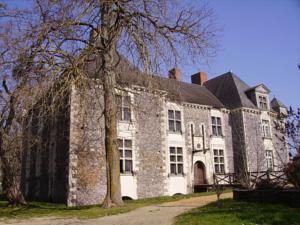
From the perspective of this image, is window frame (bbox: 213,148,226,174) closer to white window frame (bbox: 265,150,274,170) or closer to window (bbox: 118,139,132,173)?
white window frame (bbox: 265,150,274,170)

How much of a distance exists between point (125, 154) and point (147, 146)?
1629 millimetres

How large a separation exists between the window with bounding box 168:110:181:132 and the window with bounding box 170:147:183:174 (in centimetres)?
139

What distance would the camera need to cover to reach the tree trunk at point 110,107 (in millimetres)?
12629

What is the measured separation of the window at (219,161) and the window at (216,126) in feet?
4.44

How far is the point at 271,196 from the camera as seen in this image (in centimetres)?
1107

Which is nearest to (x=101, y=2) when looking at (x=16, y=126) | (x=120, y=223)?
(x=120, y=223)

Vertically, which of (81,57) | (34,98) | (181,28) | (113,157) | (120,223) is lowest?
(120,223)

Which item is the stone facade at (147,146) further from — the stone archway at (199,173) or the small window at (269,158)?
the small window at (269,158)

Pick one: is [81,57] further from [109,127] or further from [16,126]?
[16,126]

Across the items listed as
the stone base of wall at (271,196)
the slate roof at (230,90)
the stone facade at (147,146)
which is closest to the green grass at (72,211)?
the stone facade at (147,146)

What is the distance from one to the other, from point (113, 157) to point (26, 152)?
14.2 meters

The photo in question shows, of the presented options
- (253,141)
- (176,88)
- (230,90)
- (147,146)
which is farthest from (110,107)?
(230,90)

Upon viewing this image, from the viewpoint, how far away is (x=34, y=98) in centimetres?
1165

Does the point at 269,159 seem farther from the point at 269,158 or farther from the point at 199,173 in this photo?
the point at 199,173
